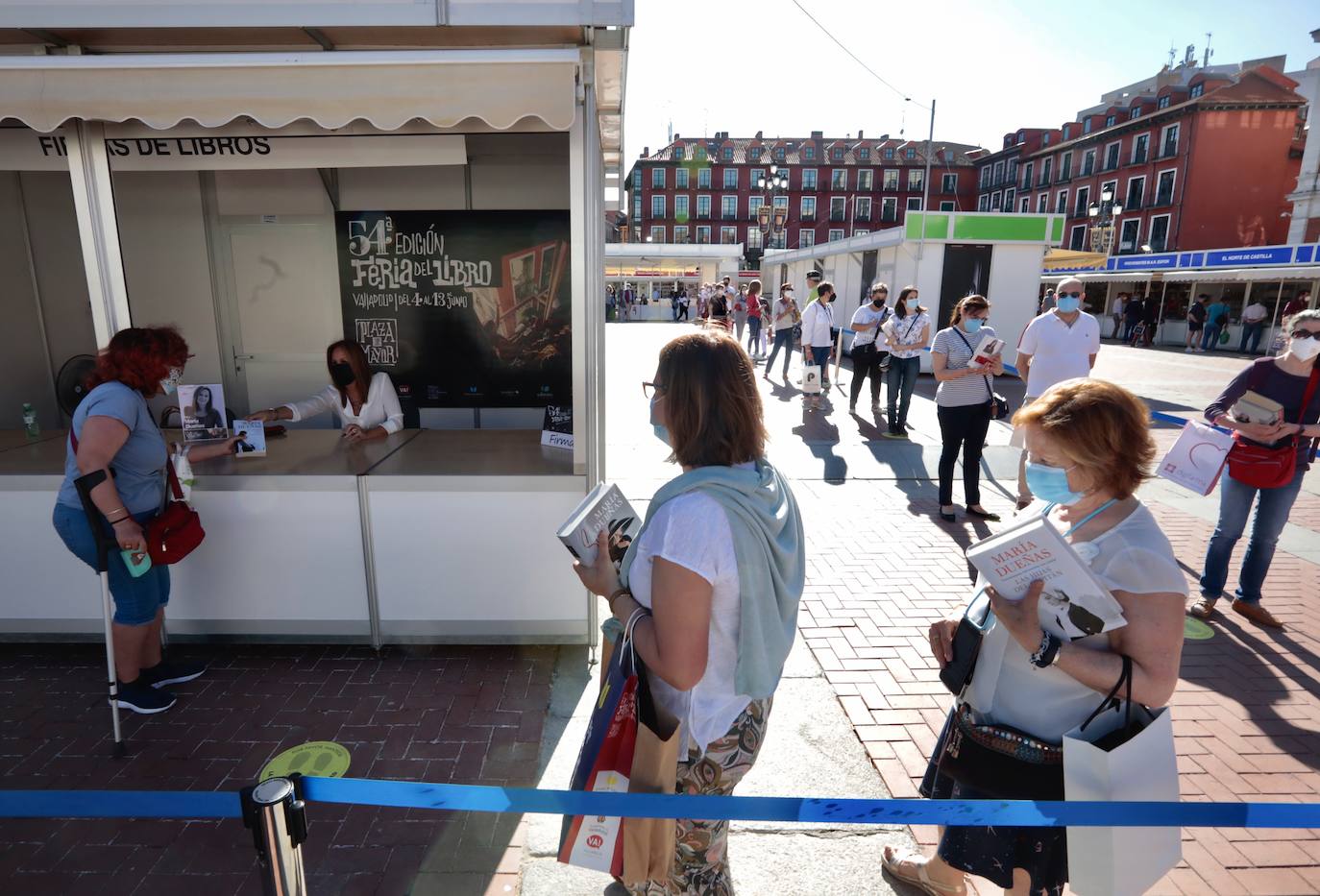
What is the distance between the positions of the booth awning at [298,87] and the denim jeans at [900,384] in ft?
22.4

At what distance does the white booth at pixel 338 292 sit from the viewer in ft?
9.84

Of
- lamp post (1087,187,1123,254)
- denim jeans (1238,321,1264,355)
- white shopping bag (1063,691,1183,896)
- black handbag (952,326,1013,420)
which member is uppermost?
lamp post (1087,187,1123,254)

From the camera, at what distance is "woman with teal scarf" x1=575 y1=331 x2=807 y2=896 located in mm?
1558

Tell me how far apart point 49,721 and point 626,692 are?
3.31 metres

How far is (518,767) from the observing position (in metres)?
3.04

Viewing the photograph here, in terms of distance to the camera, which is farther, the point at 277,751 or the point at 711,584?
the point at 277,751

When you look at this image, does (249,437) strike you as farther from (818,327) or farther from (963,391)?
(818,327)

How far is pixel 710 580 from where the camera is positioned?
1.55m

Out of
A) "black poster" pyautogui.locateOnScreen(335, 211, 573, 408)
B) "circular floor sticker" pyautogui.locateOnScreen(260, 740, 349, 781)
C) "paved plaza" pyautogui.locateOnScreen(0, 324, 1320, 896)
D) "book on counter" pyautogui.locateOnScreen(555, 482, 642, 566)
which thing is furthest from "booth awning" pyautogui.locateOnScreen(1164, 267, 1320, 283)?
"circular floor sticker" pyautogui.locateOnScreen(260, 740, 349, 781)

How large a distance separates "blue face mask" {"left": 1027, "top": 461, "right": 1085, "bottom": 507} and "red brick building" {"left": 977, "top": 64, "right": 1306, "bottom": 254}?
37312 mm

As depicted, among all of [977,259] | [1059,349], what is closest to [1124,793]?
[1059,349]

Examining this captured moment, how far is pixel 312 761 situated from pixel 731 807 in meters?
2.28

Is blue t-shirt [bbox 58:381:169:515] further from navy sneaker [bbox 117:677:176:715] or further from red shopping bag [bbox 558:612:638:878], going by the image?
red shopping bag [bbox 558:612:638:878]

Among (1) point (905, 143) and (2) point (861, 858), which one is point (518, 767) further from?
(1) point (905, 143)
